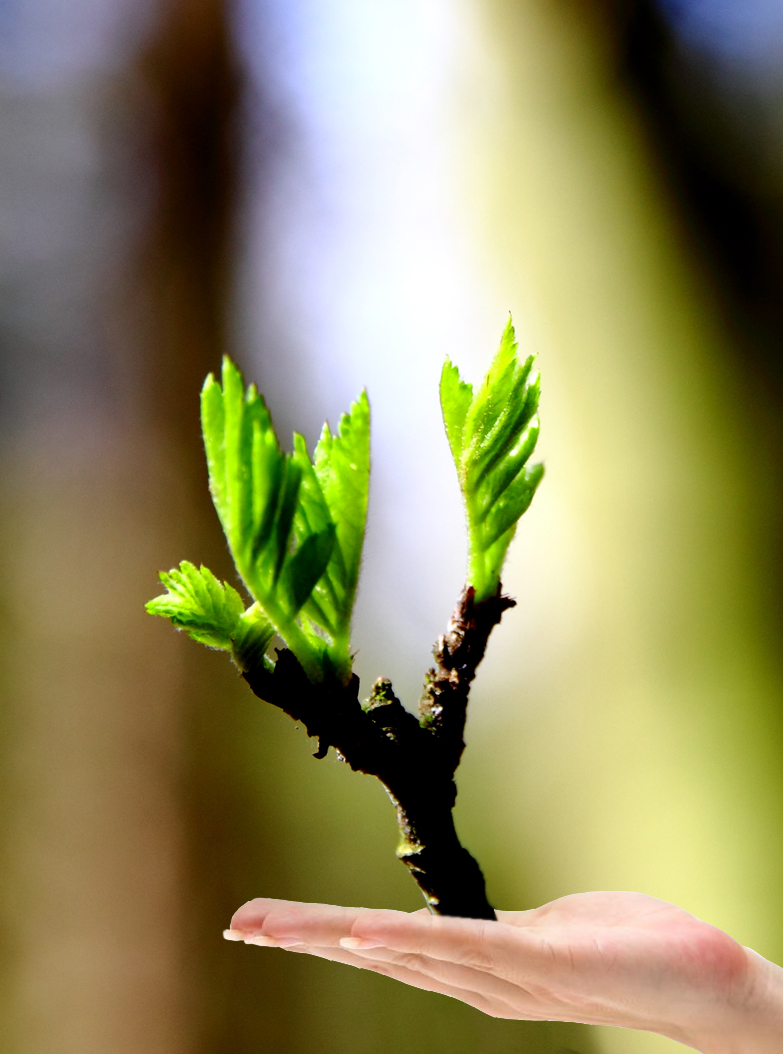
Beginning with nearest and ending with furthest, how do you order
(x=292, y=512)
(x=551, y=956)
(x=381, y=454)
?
(x=292, y=512) < (x=551, y=956) < (x=381, y=454)

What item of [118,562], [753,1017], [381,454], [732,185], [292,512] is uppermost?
[732,185]

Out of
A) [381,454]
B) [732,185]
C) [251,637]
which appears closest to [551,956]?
[251,637]

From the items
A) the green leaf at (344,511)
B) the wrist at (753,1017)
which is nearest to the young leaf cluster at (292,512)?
the green leaf at (344,511)

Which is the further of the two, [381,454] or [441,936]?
[381,454]

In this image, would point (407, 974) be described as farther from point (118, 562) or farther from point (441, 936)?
point (118, 562)

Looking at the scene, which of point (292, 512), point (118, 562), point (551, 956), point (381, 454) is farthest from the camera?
point (381, 454)

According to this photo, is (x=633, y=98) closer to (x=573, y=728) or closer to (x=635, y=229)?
(x=635, y=229)

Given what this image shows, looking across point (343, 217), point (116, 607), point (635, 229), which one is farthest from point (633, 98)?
point (116, 607)
